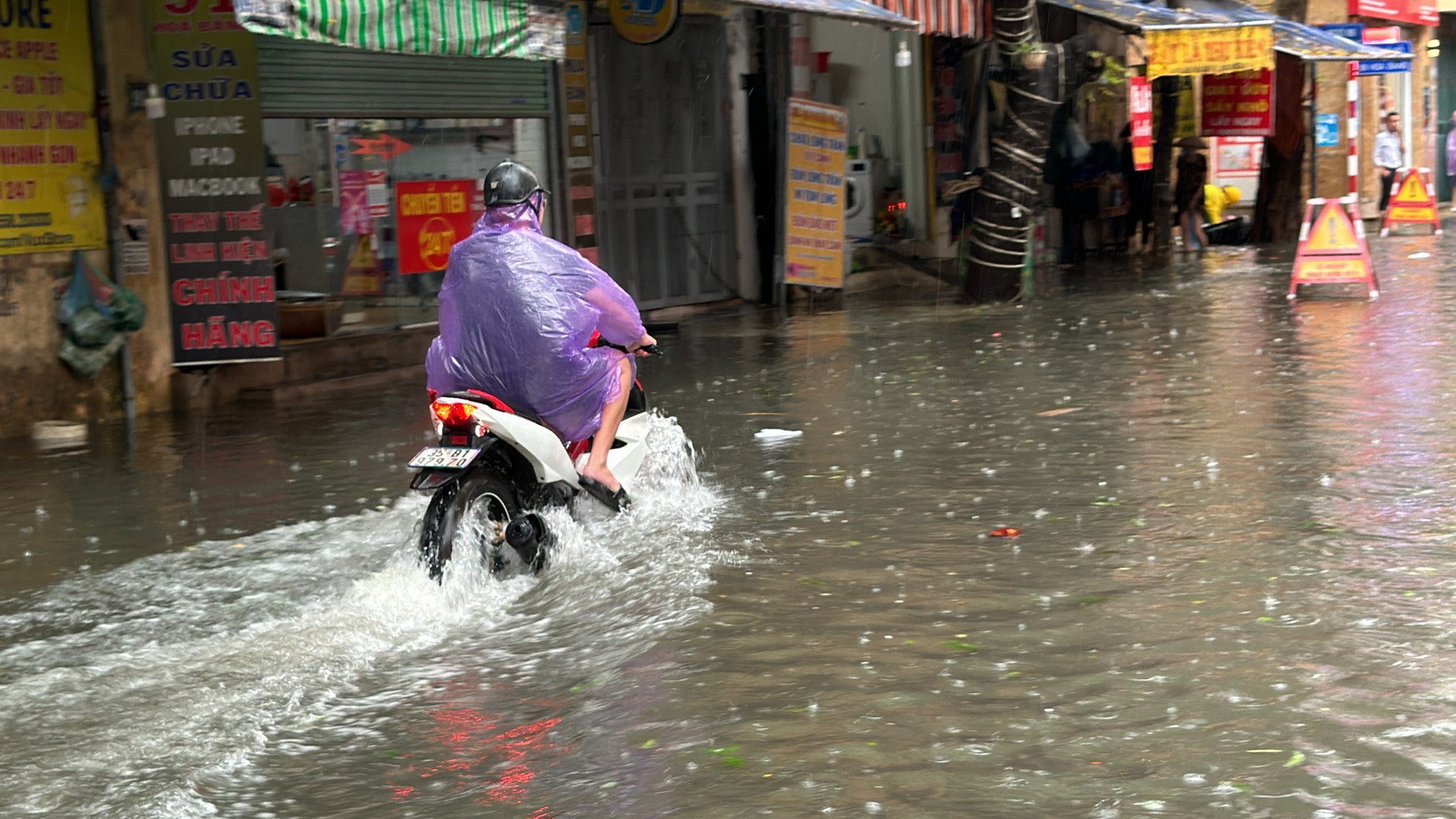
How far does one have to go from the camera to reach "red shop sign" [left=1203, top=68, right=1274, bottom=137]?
2291 cm

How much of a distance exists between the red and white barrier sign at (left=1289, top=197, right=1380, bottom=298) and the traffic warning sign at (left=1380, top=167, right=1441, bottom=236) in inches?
425

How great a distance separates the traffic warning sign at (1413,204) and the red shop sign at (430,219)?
1692cm

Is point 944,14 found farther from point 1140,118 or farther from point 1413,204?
point 1413,204

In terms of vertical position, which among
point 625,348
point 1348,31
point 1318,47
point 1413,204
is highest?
point 1348,31

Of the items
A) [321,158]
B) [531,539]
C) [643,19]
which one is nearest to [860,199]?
[643,19]

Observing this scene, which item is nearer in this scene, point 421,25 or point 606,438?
point 606,438

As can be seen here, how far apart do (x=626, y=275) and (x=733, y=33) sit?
3.08 m

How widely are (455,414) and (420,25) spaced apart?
15.5 ft

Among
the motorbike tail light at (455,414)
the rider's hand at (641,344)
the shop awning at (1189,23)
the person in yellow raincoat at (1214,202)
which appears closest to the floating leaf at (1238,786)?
the motorbike tail light at (455,414)

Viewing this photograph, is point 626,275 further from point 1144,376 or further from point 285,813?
point 285,813

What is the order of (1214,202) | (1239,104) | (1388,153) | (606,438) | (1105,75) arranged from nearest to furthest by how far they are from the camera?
(606,438) < (1105,75) < (1239,104) < (1214,202) < (1388,153)

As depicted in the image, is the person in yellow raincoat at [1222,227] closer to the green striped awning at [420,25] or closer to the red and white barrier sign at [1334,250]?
the red and white barrier sign at [1334,250]

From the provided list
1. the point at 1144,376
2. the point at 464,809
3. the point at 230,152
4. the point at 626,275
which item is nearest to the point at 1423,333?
the point at 1144,376

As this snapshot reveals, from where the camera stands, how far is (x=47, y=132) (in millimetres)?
10469
